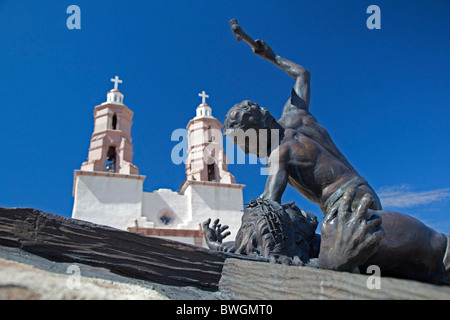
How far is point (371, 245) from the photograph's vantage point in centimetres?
129

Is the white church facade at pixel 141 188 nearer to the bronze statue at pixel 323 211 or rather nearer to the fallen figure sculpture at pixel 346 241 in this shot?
the bronze statue at pixel 323 211

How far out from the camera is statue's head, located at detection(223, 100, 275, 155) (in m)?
2.56

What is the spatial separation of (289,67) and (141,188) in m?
14.4

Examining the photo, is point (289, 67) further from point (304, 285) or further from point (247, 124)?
point (304, 285)

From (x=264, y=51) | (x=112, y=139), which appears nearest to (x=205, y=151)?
(x=112, y=139)

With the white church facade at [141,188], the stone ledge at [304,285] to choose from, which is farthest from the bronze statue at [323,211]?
the white church facade at [141,188]

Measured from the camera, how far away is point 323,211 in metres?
2.41

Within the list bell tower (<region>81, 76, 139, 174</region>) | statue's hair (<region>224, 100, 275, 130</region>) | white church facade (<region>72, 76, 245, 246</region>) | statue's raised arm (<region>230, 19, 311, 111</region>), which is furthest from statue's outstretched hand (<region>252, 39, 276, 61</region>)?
bell tower (<region>81, 76, 139, 174</region>)

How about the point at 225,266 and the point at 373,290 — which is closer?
the point at 373,290

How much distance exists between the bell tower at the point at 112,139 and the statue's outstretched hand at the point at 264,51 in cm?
1459

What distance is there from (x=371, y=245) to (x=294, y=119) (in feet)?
4.83

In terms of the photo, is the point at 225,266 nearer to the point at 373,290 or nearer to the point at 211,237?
the point at 373,290

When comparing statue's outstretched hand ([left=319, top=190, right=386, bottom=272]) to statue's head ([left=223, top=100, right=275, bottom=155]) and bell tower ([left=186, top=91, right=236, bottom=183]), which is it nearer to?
statue's head ([left=223, top=100, right=275, bottom=155])
